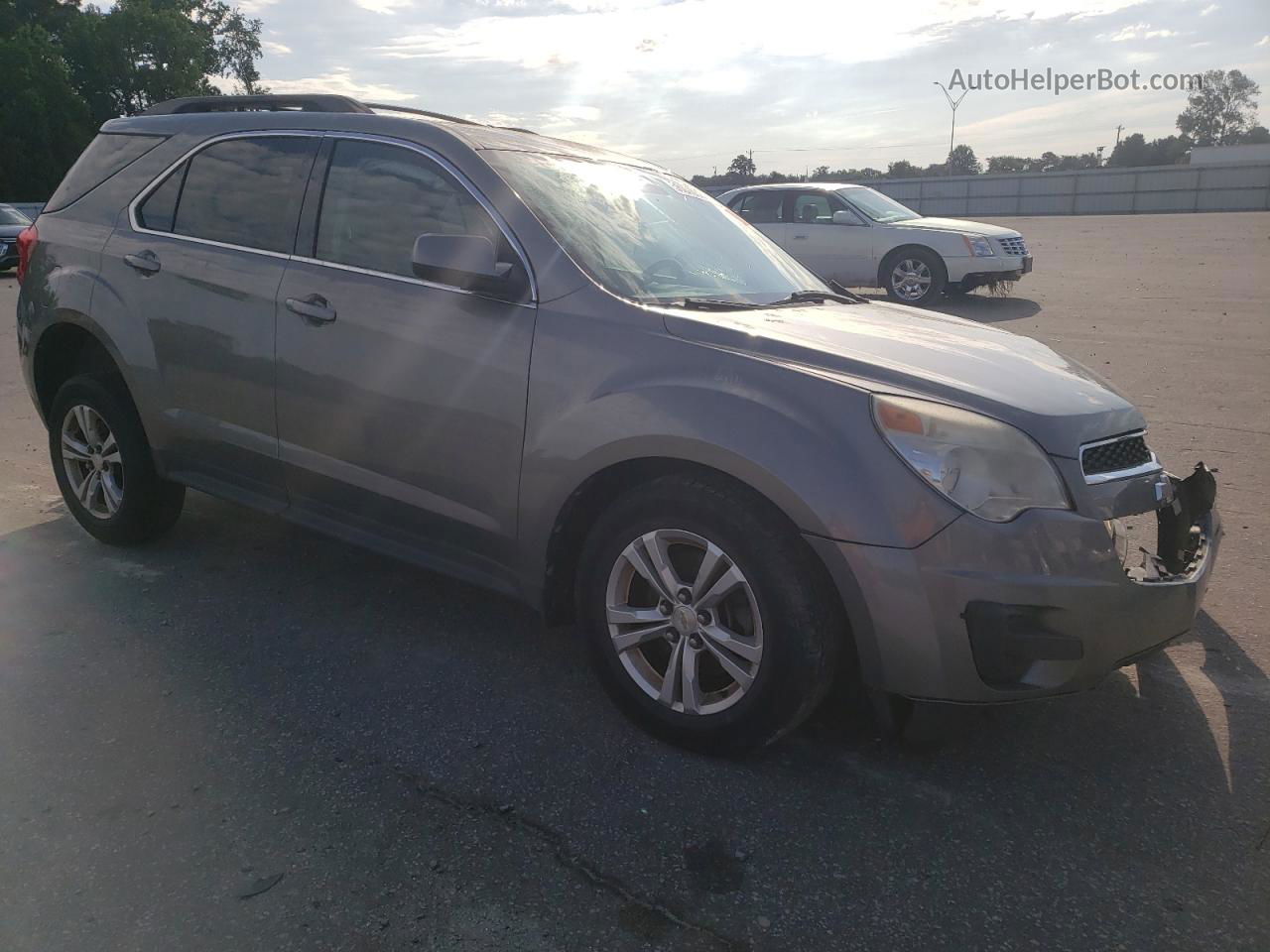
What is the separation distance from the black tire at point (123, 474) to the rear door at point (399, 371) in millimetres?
986

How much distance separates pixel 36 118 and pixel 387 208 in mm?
46112

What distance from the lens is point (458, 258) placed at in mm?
3137

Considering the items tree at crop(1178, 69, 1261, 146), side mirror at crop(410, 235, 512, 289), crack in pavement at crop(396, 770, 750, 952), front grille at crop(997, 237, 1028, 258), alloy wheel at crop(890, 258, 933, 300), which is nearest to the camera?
crack in pavement at crop(396, 770, 750, 952)

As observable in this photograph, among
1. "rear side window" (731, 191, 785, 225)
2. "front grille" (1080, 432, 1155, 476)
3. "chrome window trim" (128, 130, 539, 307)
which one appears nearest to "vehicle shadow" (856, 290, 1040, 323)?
"rear side window" (731, 191, 785, 225)

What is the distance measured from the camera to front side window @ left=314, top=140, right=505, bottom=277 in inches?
134

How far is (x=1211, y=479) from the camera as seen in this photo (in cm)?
324

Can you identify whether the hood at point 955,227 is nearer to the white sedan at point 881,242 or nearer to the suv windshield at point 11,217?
the white sedan at point 881,242

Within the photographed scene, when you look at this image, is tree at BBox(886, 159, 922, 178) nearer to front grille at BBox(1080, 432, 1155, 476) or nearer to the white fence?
the white fence

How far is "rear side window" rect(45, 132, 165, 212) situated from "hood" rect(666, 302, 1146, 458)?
2.79m

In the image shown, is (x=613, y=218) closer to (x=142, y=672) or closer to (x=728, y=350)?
(x=728, y=350)

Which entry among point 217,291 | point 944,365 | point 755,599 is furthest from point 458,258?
point 944,365

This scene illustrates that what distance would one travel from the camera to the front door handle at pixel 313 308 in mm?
3535

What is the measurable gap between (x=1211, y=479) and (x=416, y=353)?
2575 mm

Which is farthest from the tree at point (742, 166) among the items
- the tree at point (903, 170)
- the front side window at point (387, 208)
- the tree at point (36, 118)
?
the front side window at point (387, 208)
